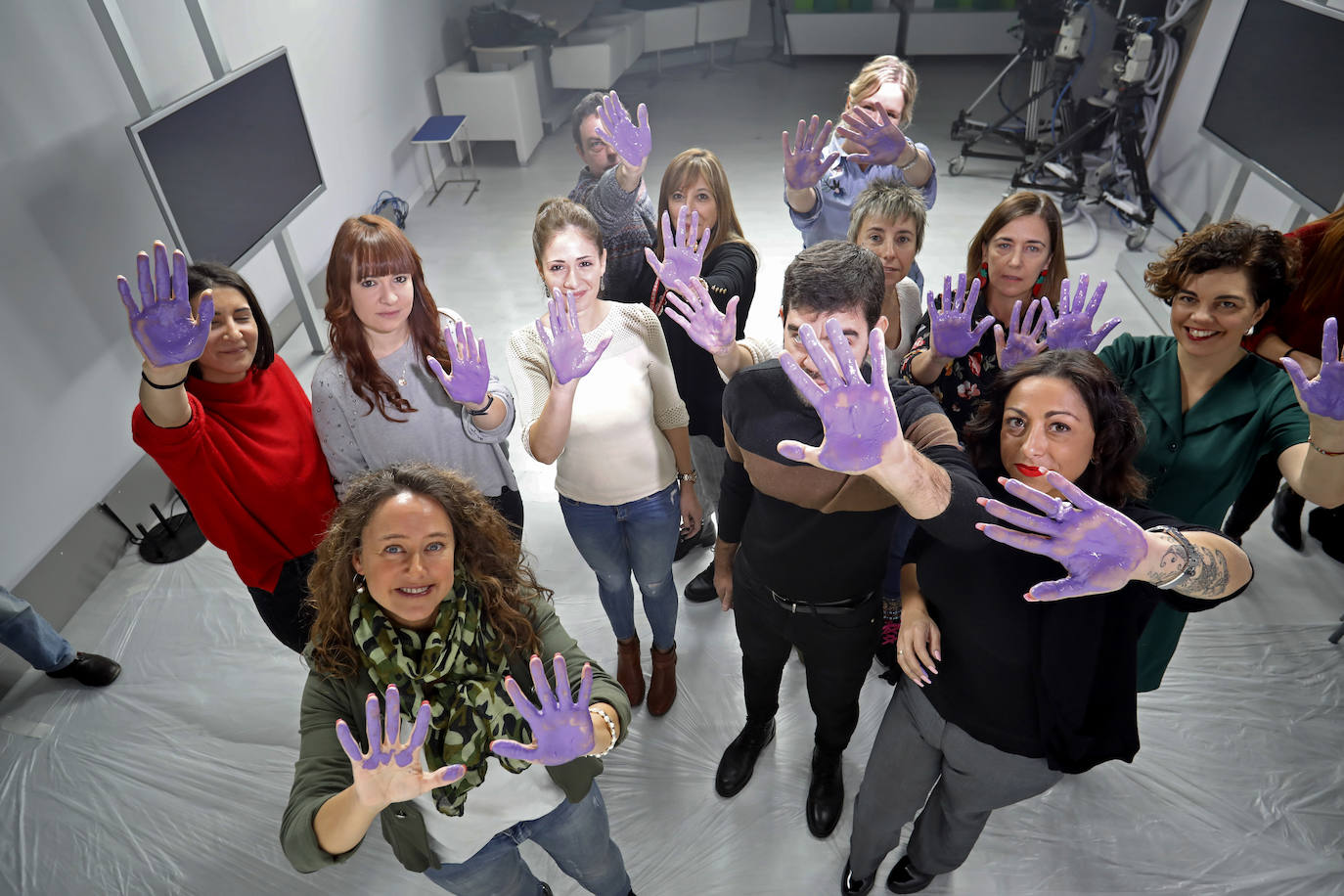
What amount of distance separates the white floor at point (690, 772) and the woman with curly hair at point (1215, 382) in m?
0.87

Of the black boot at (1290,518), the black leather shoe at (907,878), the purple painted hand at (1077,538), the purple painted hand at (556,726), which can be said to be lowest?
the black boot at (1290,518)

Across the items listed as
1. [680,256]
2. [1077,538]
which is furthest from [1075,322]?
[680,256]

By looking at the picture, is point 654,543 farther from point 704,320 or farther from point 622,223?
point 622,223

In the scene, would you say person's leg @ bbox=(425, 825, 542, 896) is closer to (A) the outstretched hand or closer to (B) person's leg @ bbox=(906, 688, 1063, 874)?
(A) the outstretched hand

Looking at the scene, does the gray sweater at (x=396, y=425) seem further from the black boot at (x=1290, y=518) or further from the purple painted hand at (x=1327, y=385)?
the black boot at (x=1290, y=518)

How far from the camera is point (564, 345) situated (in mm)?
1550

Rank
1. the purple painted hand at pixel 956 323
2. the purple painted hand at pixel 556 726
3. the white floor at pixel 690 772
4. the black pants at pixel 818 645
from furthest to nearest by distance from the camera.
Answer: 1. the white floor at pixel 690 772
2. the purple painted hand at pixel 956 323
3. the black pants at pixel 818 645
4. the purple painted hand at pixel 556 726

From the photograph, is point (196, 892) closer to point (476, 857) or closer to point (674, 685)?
point (476, 857)

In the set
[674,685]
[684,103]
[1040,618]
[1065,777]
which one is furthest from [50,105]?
[684,103]

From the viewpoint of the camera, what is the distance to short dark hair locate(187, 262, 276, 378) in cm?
164

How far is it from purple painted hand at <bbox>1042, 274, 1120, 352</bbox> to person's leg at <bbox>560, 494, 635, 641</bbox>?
1.12m

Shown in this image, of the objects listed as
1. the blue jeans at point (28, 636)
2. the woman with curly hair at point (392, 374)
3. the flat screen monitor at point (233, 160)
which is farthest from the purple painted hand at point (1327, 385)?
the flat screen monitor at point (233, 160)

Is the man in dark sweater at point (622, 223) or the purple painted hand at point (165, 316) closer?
the purple painted hand at point (165, 316)

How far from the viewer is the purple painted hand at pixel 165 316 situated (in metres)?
1.44
